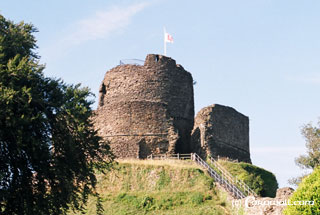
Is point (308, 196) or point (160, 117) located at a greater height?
point (160, 117)

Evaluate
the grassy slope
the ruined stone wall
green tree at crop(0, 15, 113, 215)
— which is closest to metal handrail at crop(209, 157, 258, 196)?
the ruined stone wall

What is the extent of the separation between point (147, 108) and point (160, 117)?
3.29 ft

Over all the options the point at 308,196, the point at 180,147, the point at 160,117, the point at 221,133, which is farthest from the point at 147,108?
the point at 308,196

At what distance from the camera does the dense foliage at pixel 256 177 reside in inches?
1188

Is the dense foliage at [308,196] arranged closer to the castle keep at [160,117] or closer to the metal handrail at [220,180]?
the metal handrail at [220,180]

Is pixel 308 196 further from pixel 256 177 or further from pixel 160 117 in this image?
pixel 160 117

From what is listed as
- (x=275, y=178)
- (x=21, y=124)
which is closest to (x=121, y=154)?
(x=275, y=178)

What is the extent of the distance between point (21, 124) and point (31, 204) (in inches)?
109

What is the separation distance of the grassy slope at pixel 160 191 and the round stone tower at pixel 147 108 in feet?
10.4

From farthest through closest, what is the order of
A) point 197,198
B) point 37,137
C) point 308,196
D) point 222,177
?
point 222,177 < point 197,198 < point 37,137 < point 308,196

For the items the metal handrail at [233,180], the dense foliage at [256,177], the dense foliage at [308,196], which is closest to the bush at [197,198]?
the metal handrail at [233,180]

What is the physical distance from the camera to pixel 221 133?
35375 mm

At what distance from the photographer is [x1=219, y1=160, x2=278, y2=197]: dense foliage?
3017 cm

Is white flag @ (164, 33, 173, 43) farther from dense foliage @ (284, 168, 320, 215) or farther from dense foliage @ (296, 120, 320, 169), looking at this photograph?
dense foliage @ (284, 168, 320, 215)
